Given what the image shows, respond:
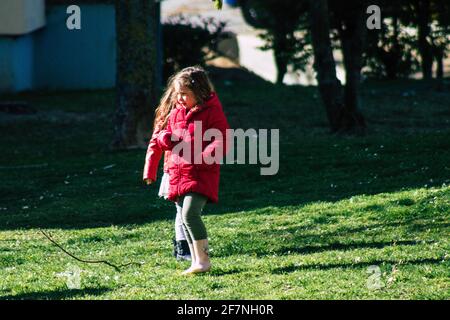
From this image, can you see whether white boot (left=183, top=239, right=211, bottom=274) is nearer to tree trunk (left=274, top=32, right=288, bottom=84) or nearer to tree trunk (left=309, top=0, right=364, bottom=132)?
tree trunk (left=309, top=0, right=364, bottom=132)

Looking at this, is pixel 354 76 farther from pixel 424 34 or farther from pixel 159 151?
pixel 424 34

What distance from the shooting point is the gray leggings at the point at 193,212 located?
7555 millimetres

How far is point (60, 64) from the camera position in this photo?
26609 millimetres

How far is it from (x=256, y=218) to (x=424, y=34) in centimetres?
1762

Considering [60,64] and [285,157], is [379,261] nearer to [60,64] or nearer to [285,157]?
[285,157]

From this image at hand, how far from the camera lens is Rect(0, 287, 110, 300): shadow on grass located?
7.16m

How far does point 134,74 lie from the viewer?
16.3 m

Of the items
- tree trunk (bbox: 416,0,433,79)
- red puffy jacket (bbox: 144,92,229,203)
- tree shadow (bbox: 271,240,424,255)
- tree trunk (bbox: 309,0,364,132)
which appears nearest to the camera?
red puffy jacket (bbox: 144,92,229,203)

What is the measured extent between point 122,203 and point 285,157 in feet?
10.5

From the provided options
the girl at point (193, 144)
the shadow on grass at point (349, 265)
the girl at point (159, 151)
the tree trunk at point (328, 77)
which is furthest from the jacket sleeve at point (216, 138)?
the tree trunk at point (328, 77)

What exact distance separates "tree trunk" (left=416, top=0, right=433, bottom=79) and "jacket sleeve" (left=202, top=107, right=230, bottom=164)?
2033 centimetres

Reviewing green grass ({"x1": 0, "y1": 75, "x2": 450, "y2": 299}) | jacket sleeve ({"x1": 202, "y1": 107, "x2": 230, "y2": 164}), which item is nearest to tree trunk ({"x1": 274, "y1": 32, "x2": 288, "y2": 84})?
green grass ({"x1": 0, "y1": 75, "x2": 450, "y2": 299})

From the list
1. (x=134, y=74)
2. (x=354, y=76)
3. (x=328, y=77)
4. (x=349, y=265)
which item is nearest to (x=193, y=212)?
(x=349, y=265)
